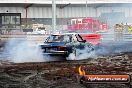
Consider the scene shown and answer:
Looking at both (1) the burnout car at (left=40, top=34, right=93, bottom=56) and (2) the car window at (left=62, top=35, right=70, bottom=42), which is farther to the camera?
(2) the car window at (left=62, top=35, right=70, bottom=42)

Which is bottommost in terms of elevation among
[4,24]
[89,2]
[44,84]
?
[44,84]

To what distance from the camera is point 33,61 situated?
57.0 ft

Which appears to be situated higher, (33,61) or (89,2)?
(89,2)

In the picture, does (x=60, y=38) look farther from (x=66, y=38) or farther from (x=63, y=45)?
(x=63, y=45)

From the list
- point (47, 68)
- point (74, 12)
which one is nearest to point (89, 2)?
point (74, 12)

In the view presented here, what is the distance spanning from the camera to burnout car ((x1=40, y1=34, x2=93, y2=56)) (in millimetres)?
17094

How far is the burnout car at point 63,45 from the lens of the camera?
56.1 ft

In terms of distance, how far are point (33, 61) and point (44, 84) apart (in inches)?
269

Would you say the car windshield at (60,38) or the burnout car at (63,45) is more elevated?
→ the car windshield at (60,38)

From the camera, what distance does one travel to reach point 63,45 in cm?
1717

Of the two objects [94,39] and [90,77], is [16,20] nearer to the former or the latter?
[94,39]

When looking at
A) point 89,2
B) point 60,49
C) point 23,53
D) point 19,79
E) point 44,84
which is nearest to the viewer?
point 44,84

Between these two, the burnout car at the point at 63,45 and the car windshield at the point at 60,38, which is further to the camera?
the car windshield at the point at 60,38

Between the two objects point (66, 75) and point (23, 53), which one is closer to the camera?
point (66, 75)
